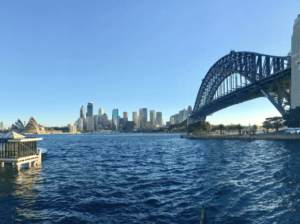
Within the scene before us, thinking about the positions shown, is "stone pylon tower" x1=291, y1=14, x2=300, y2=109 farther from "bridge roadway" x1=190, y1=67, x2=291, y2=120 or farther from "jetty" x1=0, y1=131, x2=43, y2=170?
"jetty" x1=0, y1=131, x2=43, y2=170

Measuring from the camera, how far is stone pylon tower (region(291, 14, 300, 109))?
226ft

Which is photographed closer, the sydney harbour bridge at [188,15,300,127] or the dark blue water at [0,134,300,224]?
the dark blue water at [0,134,300,224]

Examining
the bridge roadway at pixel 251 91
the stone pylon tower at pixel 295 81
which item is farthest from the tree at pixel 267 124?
the stone pylon tower at pixel 295 81

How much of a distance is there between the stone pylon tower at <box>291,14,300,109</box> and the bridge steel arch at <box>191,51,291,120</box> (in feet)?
11.7

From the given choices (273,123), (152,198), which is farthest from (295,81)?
(152,198)

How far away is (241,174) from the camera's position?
2078cm

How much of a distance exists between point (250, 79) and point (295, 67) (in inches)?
985

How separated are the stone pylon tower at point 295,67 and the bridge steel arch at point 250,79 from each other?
356cm

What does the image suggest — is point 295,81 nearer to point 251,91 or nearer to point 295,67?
point 295,67

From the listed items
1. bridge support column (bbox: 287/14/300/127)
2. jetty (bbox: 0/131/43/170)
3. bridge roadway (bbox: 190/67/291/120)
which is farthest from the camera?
bridge roadway (bbox: 190/67/291/120)

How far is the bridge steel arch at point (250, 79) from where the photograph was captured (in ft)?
259

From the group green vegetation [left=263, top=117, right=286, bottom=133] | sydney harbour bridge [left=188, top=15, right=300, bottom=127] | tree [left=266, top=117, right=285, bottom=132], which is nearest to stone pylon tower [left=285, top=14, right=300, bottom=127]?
sydney harbour bridge [left=188, top=15, right=300, bottom=127]

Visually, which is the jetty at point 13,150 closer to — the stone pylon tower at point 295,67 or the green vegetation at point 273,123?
the stone pylon tower at point 295,67

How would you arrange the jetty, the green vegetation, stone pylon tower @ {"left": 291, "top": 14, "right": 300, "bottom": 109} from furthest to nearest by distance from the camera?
the green vegetation → stone pylon tower @ {"left": 291, "top": 14, "right": 300, "bottom": 109} → the jetty
